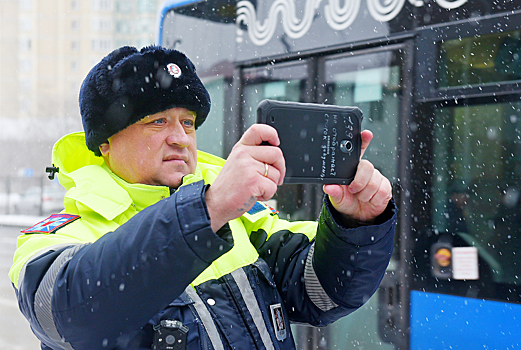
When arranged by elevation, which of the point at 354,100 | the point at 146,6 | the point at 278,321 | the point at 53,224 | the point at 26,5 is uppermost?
the point at 146,6

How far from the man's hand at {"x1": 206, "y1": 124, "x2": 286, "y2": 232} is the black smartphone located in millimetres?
79

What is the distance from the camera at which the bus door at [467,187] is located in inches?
102

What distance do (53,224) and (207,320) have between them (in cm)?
49

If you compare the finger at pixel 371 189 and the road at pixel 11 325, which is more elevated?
the finger at pixel 371 189

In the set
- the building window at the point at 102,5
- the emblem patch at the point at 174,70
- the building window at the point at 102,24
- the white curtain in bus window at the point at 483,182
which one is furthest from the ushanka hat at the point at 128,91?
the building window at the point at 102,5

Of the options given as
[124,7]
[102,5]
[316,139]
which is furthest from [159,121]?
[102,5]

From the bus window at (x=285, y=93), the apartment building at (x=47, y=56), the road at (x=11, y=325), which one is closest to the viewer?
the bus window at (x=285, y=93)

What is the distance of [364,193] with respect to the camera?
4.52ft

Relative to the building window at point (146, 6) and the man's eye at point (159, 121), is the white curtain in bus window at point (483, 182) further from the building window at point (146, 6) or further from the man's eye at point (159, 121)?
the building window at point (146, 6)

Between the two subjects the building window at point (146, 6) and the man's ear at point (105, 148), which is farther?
the building window at point (146, 6)

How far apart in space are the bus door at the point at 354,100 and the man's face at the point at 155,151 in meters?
1.70

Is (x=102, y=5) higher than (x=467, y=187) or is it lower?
higher

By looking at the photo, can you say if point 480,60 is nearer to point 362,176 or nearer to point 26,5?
point 362,176

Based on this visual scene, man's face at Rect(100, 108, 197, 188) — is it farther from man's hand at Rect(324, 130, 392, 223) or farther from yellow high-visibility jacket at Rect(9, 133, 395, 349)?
man's hand at Rect(324, 130, 392, 223)
